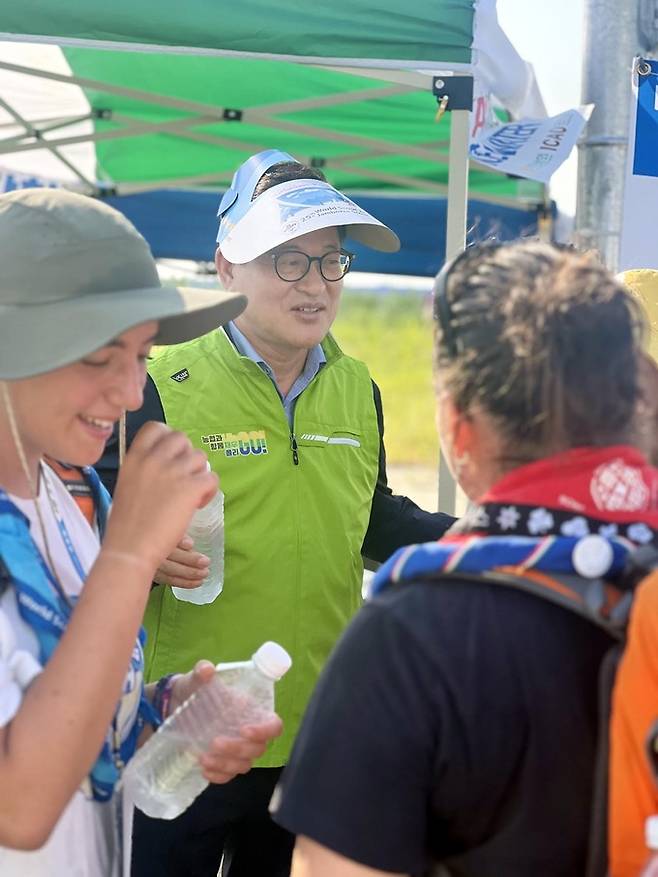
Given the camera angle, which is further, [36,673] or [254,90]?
[254,90]

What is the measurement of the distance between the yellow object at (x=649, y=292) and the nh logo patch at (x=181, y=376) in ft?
3.19

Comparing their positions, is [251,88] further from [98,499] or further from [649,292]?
[98,499]

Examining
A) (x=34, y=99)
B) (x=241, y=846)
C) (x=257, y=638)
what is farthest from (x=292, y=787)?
(x=34, y=99)

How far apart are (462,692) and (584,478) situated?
0.24 metres

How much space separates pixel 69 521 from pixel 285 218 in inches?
45.5

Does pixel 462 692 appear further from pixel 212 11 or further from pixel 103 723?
pixel 212 11

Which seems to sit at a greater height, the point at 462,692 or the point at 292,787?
the point at 462,692

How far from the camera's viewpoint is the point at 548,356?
1086mm

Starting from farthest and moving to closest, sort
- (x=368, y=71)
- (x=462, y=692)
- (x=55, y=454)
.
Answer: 1. (x=368, y=71)
2. (x=55, y=454)
3. (x=462, y=692)

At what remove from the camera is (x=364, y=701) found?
1.03 m

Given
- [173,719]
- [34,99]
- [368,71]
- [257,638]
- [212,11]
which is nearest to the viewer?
[173,719]

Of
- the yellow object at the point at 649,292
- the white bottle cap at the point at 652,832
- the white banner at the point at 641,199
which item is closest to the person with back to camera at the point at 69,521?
the white bottle cap at the point at 652,832

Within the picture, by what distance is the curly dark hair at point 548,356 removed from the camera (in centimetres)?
109

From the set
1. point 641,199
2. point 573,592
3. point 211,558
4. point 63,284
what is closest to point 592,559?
point 573,592
